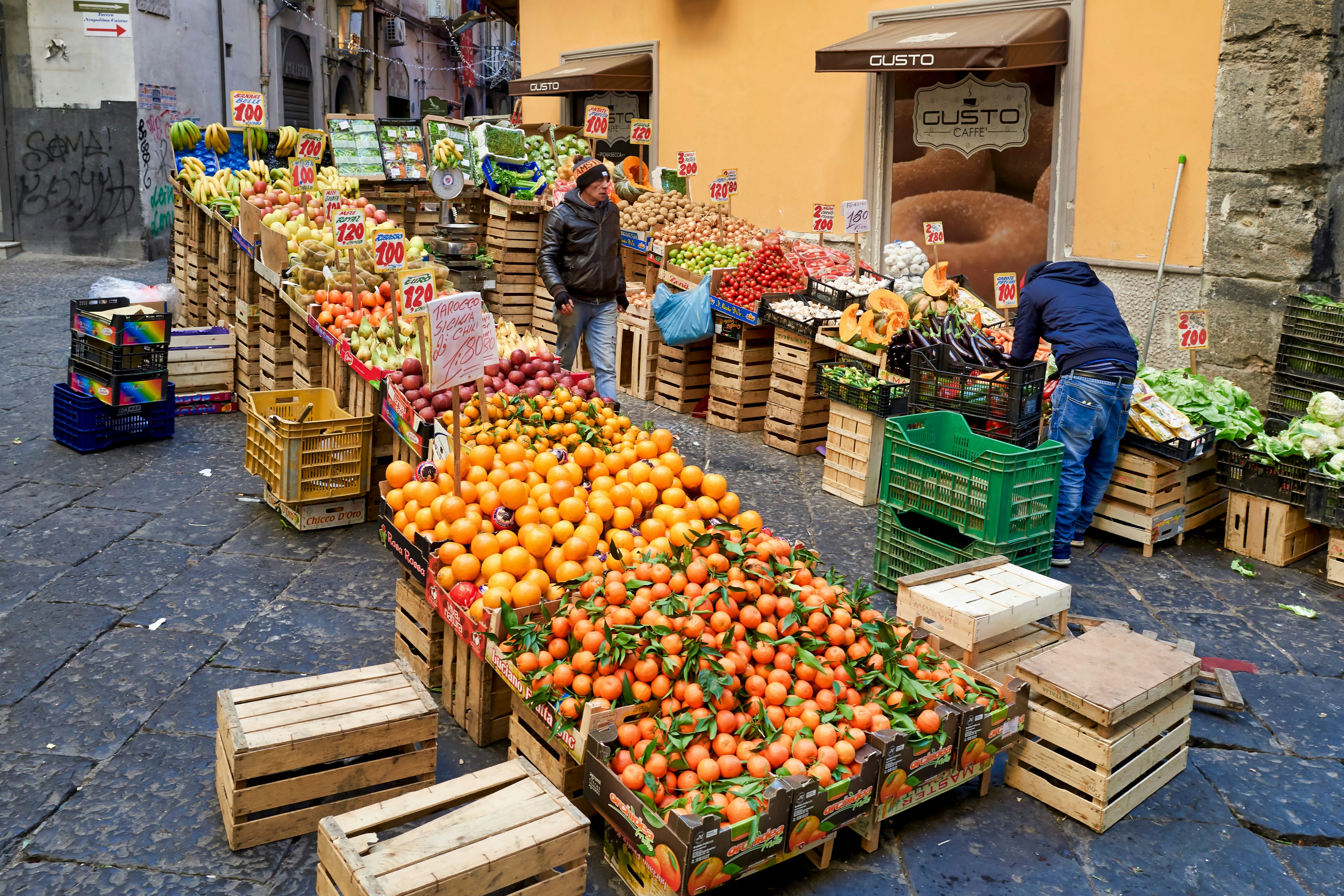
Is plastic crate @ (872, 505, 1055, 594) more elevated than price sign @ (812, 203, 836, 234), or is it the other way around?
price sign @ (812, 203, 836, 234)

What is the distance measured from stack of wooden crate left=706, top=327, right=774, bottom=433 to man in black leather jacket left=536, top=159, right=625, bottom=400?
1.10 metres

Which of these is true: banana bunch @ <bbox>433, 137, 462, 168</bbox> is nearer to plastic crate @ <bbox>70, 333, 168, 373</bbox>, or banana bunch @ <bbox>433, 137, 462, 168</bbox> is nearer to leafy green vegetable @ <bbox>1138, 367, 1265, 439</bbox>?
plastic crate @ <bbox>70, 333, 168, 373</bbox>

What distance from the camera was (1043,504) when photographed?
555 centimetres

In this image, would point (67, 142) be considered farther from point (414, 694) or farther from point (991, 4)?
point (414, 694)

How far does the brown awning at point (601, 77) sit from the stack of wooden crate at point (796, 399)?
24.6ft

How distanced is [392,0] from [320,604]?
96.8ft

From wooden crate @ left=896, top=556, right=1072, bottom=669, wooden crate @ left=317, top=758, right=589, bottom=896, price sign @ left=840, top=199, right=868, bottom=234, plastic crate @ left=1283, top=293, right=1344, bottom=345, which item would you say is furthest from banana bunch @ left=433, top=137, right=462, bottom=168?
wooden crate @ left=317, top=758, right=589, bottom=896

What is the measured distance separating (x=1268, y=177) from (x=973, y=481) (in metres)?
4.80

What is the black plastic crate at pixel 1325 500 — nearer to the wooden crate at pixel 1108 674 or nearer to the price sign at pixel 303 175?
the wooden crate at pixel 1108 674

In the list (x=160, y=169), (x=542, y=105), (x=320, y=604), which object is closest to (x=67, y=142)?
(x=160, y=169)

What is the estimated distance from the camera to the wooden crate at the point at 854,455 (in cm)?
735

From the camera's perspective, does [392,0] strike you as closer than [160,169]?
No

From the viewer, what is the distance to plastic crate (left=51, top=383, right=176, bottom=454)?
7.60m

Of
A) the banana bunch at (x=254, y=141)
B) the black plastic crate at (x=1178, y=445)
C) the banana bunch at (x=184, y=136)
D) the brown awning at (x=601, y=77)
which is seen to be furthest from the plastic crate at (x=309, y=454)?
the brown awning at (x=601, y=77)
